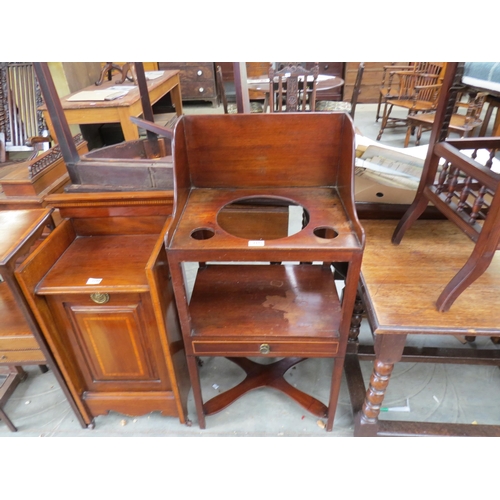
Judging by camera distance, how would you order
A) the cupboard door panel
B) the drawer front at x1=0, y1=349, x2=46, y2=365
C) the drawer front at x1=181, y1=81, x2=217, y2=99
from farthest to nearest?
the drawer front at x1=181, y1=81, x2=217, y2=99, the drawer front at x1=0, y1=349, x2=46, y2=365, the cupboard door panel

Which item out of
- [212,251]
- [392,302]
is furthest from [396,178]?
[212,251]

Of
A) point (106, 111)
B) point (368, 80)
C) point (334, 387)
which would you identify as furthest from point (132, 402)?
point (368, 80)

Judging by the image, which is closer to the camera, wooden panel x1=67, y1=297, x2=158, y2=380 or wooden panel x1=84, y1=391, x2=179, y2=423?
wooden panel x1=67, y1=297, x2=158, y2=380

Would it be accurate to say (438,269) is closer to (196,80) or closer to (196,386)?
(196,386)

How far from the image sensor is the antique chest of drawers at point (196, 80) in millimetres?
5574

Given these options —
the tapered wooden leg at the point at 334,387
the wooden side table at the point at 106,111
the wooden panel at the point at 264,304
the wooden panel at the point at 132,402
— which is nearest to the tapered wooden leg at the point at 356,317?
the wooden panel at the point at 264,304

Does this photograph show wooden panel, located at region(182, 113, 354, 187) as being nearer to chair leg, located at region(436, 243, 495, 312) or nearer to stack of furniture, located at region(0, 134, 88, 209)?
chair leg, located at region(436, 243, 495, 312)

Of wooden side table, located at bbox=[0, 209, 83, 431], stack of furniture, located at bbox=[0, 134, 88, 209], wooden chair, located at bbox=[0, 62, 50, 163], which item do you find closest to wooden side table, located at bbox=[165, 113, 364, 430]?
wooden side table, located at bbox=[0, 209, 83, 431]

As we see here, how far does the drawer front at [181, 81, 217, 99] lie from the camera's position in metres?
5.70

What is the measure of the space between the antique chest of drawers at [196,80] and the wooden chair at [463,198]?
17.0ft

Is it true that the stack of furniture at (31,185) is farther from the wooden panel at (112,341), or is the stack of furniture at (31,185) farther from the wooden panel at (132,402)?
the wooden panel at (132,402)

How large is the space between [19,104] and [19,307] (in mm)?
2145

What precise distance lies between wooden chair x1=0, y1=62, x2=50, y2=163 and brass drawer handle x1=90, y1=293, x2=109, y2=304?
1.92 m

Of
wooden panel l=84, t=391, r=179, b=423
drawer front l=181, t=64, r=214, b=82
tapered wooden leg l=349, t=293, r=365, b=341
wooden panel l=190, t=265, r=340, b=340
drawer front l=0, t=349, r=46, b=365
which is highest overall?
drawer front l=181, t=64, r=214, b=82
